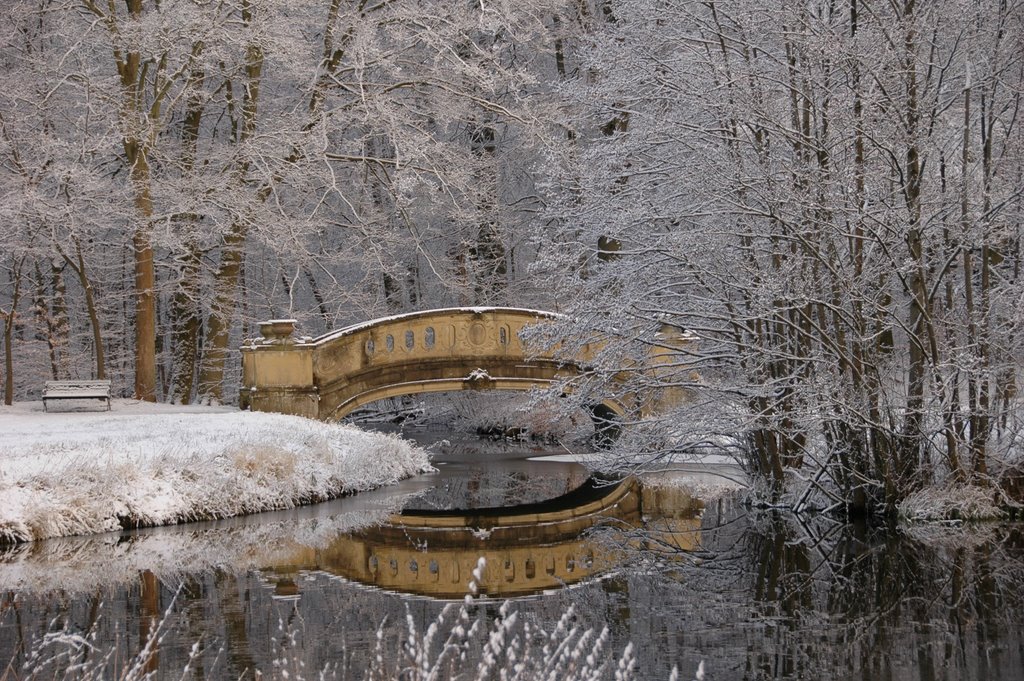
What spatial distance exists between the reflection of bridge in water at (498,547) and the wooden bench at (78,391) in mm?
7642

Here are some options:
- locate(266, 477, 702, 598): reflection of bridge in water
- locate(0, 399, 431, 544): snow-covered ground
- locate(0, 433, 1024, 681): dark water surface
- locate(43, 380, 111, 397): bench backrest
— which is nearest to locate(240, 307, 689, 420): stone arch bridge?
locate(0, 399, 431, 544): snow-covered ground

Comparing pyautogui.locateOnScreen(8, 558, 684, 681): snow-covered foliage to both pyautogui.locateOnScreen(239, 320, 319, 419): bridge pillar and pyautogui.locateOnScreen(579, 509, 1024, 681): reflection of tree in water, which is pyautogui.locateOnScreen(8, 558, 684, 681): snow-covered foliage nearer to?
pyautogui.locateOnScreen(579, 509, 1024, 681): reflection of tree in water

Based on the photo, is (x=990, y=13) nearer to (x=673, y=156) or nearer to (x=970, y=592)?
(x=673, y=156)

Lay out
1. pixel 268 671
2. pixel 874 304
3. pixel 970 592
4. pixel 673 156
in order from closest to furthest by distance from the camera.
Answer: pixel 268 671 → pixel 970 592 → pixel 874 304 → pixel 673 156

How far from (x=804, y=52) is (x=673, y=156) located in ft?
6.02

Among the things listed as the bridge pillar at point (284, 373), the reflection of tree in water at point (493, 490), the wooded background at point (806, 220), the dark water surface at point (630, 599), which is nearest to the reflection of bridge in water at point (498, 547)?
the dark water surface at point (630, 599)

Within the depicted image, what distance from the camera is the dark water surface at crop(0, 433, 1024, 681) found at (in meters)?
6.36

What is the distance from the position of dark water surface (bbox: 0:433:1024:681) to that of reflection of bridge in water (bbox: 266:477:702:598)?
69 mm

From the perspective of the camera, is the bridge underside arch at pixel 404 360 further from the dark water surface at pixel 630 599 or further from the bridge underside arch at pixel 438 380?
the dark water surface at pixel 630 599

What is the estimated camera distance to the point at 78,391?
18.4 metres

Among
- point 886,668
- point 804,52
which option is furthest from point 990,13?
point 886,668

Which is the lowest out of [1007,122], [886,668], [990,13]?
[886,668]

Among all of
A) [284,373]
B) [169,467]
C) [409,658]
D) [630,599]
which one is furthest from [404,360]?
[409,658]

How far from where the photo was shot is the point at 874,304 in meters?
9.89
